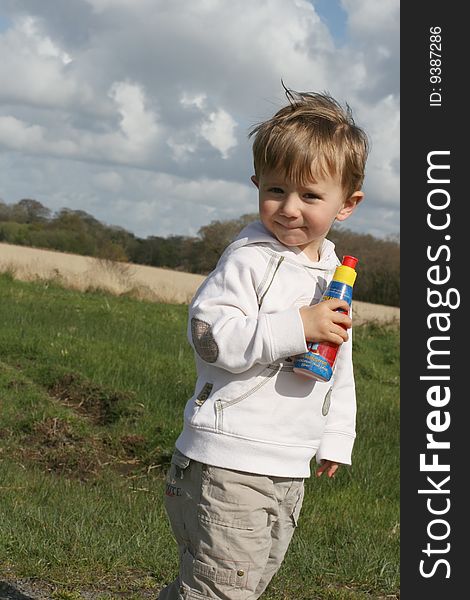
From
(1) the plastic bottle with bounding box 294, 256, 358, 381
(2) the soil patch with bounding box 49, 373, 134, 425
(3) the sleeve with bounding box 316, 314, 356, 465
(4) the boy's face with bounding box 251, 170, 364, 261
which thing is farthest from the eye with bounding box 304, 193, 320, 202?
(2) the soil patch with bounding box 49, 373, 134, 425

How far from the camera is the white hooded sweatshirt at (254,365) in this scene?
2.82m

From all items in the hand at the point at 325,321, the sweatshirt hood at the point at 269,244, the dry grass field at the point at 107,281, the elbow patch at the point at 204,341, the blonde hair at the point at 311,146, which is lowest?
the elbow patch at the point at 204,341

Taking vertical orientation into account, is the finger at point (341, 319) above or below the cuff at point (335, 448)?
above

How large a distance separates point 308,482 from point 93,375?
275 cm

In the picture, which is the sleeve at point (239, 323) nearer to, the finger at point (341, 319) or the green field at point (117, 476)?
the finger at point (341, 319)

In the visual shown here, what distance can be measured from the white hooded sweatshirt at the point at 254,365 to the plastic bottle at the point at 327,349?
63 millimetres

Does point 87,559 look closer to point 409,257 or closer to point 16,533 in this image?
→ point 16,533

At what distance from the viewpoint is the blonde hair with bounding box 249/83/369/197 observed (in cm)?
293

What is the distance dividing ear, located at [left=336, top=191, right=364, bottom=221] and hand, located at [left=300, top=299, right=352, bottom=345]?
1.27ft

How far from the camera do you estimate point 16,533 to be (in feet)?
Result: 14.2

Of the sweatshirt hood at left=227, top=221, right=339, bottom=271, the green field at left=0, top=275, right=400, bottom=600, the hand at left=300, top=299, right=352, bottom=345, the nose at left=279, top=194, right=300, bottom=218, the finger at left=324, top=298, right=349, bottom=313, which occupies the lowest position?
the green field at left=0, top=275, right=400, bottom=600

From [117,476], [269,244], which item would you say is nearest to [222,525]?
[269,244]

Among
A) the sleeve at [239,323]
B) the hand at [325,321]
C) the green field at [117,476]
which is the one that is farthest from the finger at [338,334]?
the green field at [117,476]

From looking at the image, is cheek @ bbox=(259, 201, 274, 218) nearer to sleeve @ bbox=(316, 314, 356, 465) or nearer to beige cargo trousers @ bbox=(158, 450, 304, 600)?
sleeve @ bbox=(316, 314, 356, 465)
